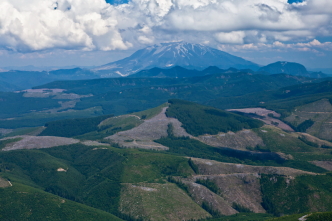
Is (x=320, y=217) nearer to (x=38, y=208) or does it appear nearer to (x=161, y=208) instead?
(x=161, y=208)

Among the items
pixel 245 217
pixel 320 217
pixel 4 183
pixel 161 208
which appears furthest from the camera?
pixel 4 183

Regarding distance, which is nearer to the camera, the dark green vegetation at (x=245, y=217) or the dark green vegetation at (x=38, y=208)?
the dark green vegetation at (x=38, y=208)

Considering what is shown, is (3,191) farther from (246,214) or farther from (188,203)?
(246,214)

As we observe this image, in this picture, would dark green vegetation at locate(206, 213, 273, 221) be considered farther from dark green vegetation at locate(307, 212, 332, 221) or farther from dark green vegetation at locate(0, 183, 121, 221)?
dark green vegetation at locate(0, 183, 121, 221)

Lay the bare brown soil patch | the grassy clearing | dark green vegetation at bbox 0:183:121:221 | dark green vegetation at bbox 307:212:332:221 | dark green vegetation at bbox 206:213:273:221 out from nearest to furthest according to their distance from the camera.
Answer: dark green vegetation at bbox 307:212:332:221 < dark green vegetation at bbox 0:183:121:221 < dark green vegetation at bbox 206:213:273:221 < the grassy clearing < the bare brown soil patch

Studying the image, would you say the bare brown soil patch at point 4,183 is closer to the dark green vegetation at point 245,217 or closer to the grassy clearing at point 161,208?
the grassy clearing at point 161,208

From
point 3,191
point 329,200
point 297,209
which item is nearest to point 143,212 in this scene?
point 3,191

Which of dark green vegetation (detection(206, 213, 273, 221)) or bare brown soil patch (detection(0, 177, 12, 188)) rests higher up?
bare brown soil patch (detection(0, 177, 12, 188))

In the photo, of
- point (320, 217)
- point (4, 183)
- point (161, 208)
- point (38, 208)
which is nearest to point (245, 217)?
point (161, 208)

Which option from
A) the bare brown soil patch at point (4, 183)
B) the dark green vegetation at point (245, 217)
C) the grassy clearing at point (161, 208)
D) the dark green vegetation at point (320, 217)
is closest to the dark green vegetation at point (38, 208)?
the bare brown soil patch at point (4, 183)

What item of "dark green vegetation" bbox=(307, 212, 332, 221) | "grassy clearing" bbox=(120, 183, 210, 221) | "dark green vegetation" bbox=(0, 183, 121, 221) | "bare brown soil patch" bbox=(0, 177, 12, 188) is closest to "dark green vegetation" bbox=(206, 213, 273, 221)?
"grassy clearing" bbox=(120, 183, 210, 221)

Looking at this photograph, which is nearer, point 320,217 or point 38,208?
point 320,217
